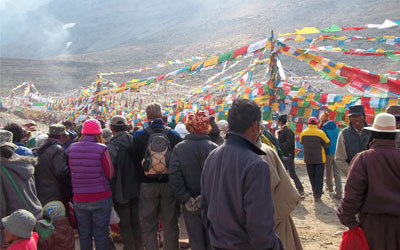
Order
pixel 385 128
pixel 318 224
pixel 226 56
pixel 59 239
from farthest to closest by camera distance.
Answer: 1. pixel 226 56
2. pixel 318 224
3. pixel 59 239
4. pixel 385 128

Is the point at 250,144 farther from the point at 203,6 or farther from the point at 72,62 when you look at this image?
the point at 203,6

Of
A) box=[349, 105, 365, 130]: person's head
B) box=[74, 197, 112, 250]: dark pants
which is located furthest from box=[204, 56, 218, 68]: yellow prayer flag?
box=[74, 197, 112, 250]: dark pants

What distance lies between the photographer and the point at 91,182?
414 cm

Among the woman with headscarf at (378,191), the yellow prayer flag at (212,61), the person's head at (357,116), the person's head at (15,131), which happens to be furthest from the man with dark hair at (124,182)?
the yellow prayer flag at (212,61)

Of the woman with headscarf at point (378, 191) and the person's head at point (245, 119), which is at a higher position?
the person's head at point (245, 119)

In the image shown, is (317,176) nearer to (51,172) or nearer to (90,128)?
(90,128)

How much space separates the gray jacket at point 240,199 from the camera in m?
2.29

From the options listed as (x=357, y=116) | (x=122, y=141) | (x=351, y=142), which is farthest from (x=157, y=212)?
(x=357, y=116)

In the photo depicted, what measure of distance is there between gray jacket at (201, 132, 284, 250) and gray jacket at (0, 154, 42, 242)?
6.91ft

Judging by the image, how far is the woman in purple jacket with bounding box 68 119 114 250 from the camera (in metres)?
4.12

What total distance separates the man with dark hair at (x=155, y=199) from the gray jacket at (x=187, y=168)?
0.98ft

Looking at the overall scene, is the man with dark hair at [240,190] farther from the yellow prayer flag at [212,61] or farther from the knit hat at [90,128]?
the yellow prayer flag at [212,61]

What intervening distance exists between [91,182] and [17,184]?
0.81 meters

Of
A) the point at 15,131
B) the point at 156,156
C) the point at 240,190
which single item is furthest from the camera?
the point at 15,131
